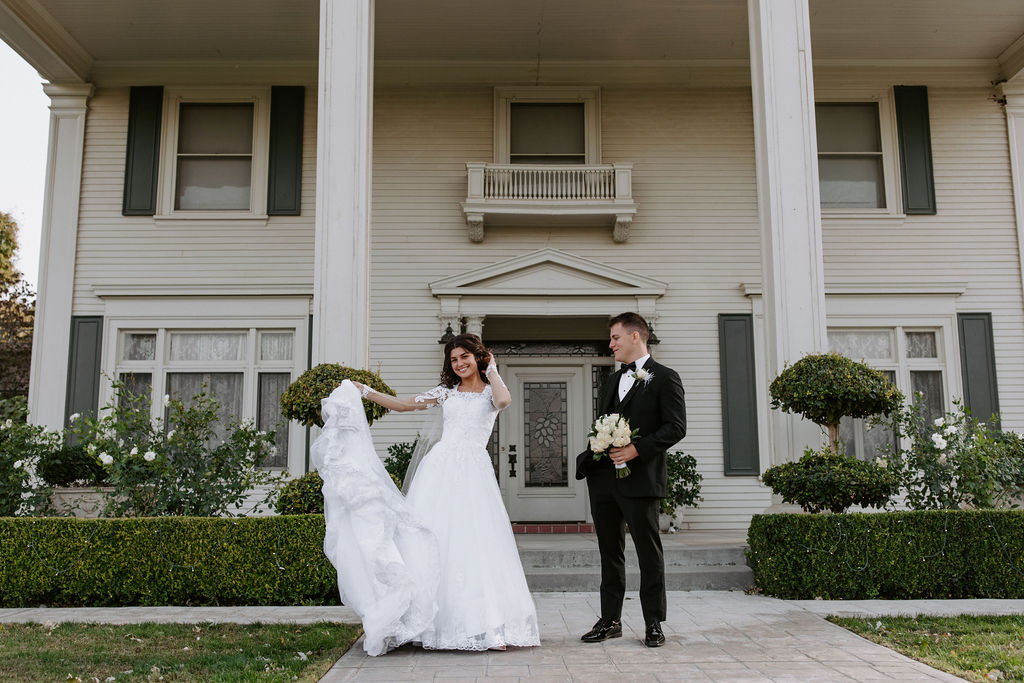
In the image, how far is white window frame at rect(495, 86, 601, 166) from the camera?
1116 centimetres

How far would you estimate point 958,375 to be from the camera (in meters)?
10.7

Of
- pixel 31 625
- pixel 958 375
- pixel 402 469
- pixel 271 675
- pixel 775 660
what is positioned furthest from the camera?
pixel 958 375

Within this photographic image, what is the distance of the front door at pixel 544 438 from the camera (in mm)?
11078

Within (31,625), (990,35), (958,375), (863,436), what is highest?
(990,35)

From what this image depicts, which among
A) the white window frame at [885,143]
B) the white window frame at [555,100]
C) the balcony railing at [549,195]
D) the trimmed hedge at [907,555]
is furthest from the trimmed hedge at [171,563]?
the white window frame at [885,143]

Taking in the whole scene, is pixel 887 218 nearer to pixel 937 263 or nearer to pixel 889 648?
pixel 937 263

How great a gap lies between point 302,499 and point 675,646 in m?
3.41

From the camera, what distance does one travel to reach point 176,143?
36.5ft

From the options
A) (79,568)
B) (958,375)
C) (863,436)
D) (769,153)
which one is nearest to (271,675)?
(79,568)

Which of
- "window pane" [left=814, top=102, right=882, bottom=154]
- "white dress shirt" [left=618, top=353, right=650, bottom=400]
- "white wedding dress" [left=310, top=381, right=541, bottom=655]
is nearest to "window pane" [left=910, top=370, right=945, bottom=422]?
"window pane" [left=814, top=102, right=882, bottom=154]

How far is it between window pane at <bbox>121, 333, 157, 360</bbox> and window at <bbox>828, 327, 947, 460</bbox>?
8.91 meters

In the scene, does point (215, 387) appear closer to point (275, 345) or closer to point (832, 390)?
point (275, 345)

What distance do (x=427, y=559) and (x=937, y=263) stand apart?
356 inches

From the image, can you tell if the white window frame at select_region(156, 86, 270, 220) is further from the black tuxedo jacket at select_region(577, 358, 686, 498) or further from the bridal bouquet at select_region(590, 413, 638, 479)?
the bridal bouquet at select_region(590, 413, 638, 479)
